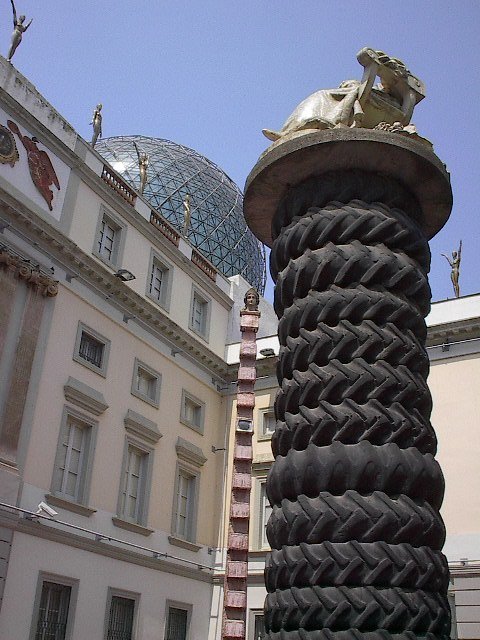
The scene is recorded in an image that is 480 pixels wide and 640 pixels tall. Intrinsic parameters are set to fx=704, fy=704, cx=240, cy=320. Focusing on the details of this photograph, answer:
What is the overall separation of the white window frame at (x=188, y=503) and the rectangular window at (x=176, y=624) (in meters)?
2.38

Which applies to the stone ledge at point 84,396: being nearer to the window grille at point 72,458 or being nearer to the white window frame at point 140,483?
the window grille at point 72,458

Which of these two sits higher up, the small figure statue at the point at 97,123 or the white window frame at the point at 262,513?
the small figure statue at the point at 97,123

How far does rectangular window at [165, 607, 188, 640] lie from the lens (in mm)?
23094

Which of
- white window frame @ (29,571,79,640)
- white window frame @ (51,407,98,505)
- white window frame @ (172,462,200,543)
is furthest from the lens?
white window frame @ (172,462,200,543)

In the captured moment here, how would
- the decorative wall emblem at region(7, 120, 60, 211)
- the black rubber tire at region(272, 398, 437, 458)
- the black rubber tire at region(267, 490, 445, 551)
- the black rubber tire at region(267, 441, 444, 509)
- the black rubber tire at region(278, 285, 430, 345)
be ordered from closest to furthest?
Answer: 1. the black rubber tire at region(267, 490, 445, 551)
2. the black rubber tire at region(267, 441, 444, 509)
3. the black rubber tire at region(272, 398, 437, 458)
4. the black rubber tire at region(278, 285, 430, 345)
5. the decorative wall emblem at region(7, 120, 60, 211)

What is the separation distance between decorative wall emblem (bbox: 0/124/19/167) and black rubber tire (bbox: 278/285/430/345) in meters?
17.3

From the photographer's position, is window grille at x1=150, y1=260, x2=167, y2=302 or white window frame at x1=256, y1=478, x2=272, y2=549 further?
window grille at x1=150, y1=260, x2=167, y2=302

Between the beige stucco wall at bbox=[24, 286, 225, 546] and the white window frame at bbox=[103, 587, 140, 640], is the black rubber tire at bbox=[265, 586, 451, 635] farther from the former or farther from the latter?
the white window frame at bbox=[103, 587, 140, 640]

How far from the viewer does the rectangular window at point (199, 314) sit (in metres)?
28.2

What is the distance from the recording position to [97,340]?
22.8 m

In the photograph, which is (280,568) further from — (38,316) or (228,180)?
(228,180)

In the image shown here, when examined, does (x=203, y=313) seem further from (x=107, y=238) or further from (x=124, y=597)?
(x=124, y=597)

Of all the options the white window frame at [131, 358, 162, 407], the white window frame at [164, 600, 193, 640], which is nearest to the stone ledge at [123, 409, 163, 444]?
the white window frame at [131, 358, 162, 407]

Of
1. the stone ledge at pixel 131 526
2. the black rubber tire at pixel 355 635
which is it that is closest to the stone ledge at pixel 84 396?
the stone ledge at pixel 131 526
